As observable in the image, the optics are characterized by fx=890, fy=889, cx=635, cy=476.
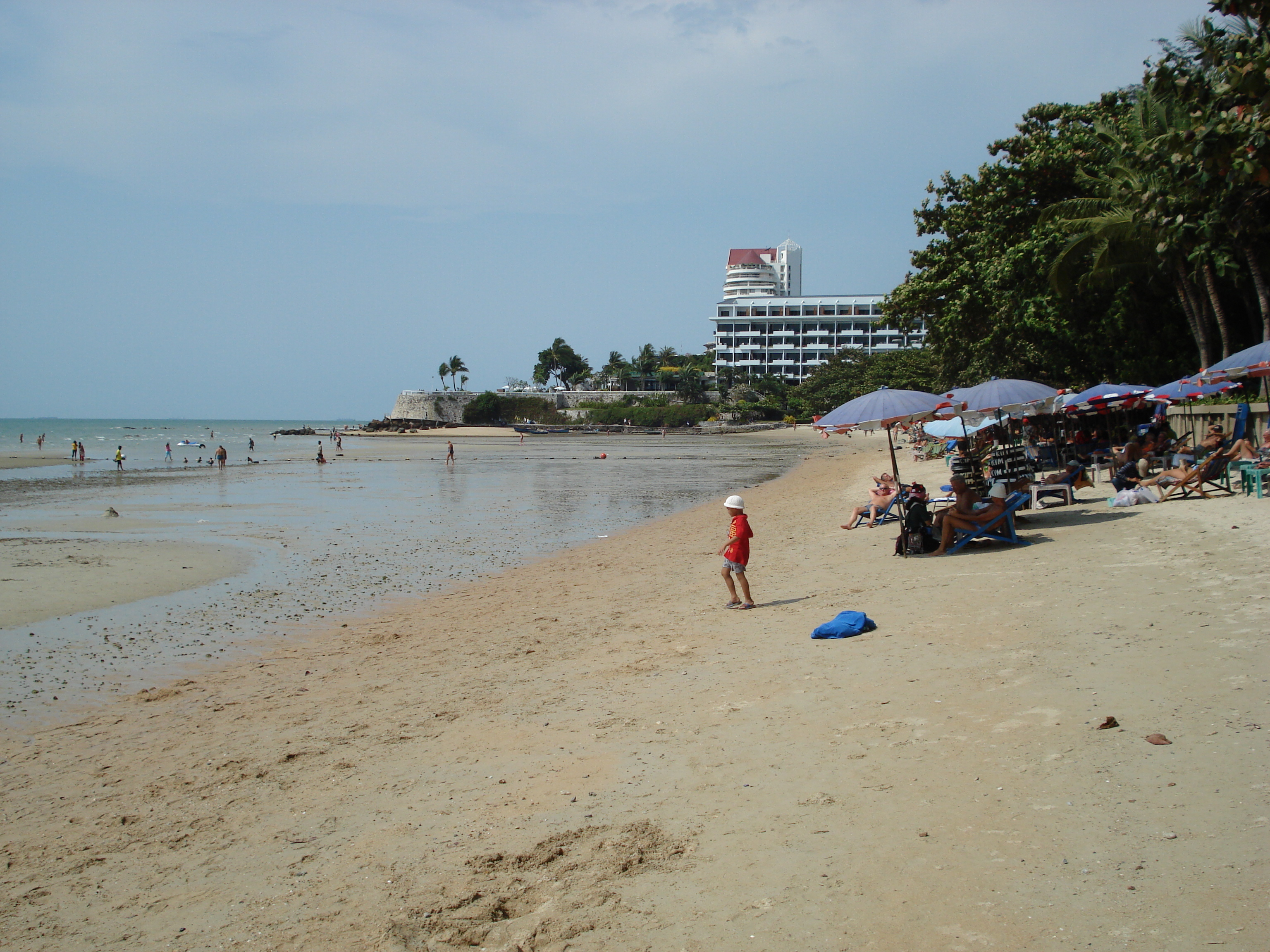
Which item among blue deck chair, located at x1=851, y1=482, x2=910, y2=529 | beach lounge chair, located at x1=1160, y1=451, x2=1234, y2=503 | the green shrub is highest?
the green shrub

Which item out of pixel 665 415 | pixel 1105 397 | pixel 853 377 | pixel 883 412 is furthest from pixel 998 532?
pixel 665 415

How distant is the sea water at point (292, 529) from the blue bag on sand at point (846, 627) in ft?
19.5

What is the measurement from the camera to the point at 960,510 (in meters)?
11.7

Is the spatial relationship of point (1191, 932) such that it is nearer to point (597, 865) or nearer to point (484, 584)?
point (597, 865)

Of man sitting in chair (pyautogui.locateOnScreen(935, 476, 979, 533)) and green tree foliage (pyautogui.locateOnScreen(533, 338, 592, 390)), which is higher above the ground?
green tree foliage (pyautogui.locateOnScreen(533, 338, 592, 390))

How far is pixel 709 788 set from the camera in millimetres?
4977

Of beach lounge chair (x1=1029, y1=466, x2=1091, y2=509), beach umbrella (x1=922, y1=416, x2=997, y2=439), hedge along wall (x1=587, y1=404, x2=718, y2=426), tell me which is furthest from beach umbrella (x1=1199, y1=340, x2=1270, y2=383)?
hedge along wall (x1=587, y1=404, x2=718, y2=426)

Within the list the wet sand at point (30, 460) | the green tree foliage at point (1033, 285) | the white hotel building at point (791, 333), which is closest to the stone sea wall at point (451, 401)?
the white hotel building at point (791, 333)

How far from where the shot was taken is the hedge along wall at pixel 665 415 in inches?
4774

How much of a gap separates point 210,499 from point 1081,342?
27049 millimetres

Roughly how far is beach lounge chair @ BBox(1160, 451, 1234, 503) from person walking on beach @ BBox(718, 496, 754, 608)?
748 cm

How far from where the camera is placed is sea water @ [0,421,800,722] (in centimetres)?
944

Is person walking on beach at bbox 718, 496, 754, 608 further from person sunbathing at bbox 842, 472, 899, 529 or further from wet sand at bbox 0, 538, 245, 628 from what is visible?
wet sand at bbox 0, 538, 245, 628

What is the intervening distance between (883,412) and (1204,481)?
5.54m
